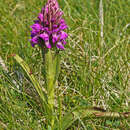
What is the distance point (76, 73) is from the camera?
7.28ft

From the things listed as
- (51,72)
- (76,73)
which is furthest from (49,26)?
(76,73)

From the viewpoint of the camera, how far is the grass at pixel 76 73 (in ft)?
5.73

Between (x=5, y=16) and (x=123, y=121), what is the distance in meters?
2.08

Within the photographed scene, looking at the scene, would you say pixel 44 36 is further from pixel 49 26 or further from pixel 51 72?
pixel 51 72

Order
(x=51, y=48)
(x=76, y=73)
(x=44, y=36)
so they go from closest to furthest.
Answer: (x=44, y=36)
(x=51, y=48)
(x=76, y=73)

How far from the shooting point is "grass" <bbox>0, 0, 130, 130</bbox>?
1.75 meters

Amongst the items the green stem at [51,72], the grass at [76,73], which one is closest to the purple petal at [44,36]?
the green stem at [51,72]

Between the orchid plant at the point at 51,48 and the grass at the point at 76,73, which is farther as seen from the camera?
the grass at the point at 76,73

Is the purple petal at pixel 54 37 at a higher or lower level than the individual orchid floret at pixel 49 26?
lower

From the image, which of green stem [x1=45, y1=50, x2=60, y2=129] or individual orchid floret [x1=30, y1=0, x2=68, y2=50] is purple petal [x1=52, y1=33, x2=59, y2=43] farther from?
green stem [x1=45, y1=50, x2=60, y2=129]

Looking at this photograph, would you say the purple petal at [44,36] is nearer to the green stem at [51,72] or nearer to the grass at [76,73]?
the green stem at [51,72]

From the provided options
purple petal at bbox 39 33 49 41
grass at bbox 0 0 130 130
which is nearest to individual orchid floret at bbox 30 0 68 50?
purple petal at bbox 39 33 49 41

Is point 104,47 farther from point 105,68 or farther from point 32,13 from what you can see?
point 32,13

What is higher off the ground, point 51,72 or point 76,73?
point 51,72
